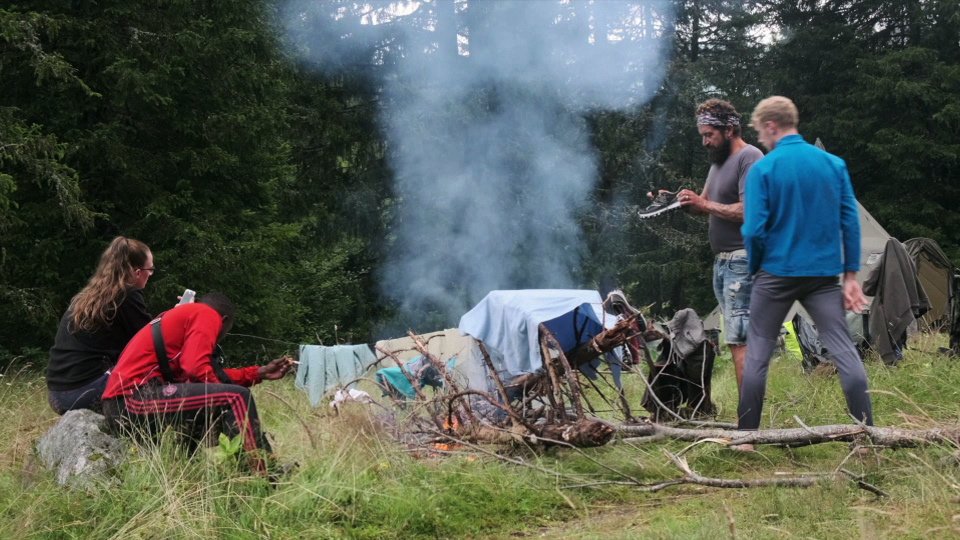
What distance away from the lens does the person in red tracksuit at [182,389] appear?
3.62 m

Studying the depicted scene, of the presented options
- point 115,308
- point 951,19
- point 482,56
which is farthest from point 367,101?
point 951,19

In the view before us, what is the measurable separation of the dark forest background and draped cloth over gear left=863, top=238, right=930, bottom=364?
6187 mm

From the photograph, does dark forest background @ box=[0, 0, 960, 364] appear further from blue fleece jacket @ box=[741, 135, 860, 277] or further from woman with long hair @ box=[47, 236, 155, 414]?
blue fleece jacket @ box=[741, 135, 860, 277]

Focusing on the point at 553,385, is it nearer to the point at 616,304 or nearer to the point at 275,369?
the point at 616,304

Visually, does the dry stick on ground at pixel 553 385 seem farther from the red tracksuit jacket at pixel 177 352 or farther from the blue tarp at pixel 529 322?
the red tracksuit jacket at pixel 177 352

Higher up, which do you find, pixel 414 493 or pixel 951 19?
pixel 951 19

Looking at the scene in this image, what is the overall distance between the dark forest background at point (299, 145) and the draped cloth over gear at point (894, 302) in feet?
20.3

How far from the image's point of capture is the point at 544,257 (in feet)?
53.7

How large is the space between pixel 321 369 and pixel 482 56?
8551 mm

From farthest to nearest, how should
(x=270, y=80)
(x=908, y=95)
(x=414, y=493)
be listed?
(x=908, y=95)
(x=270, y=80)
(x=414, y=493)

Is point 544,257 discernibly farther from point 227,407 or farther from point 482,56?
point 227,407

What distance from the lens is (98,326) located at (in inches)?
158

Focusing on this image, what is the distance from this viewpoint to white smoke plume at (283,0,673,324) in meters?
15.0

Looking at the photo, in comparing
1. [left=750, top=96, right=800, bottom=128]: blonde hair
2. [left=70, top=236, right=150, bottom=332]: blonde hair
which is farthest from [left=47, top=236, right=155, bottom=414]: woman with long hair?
[left=750, top=96, right=800, bottom=128]: blonde hair
